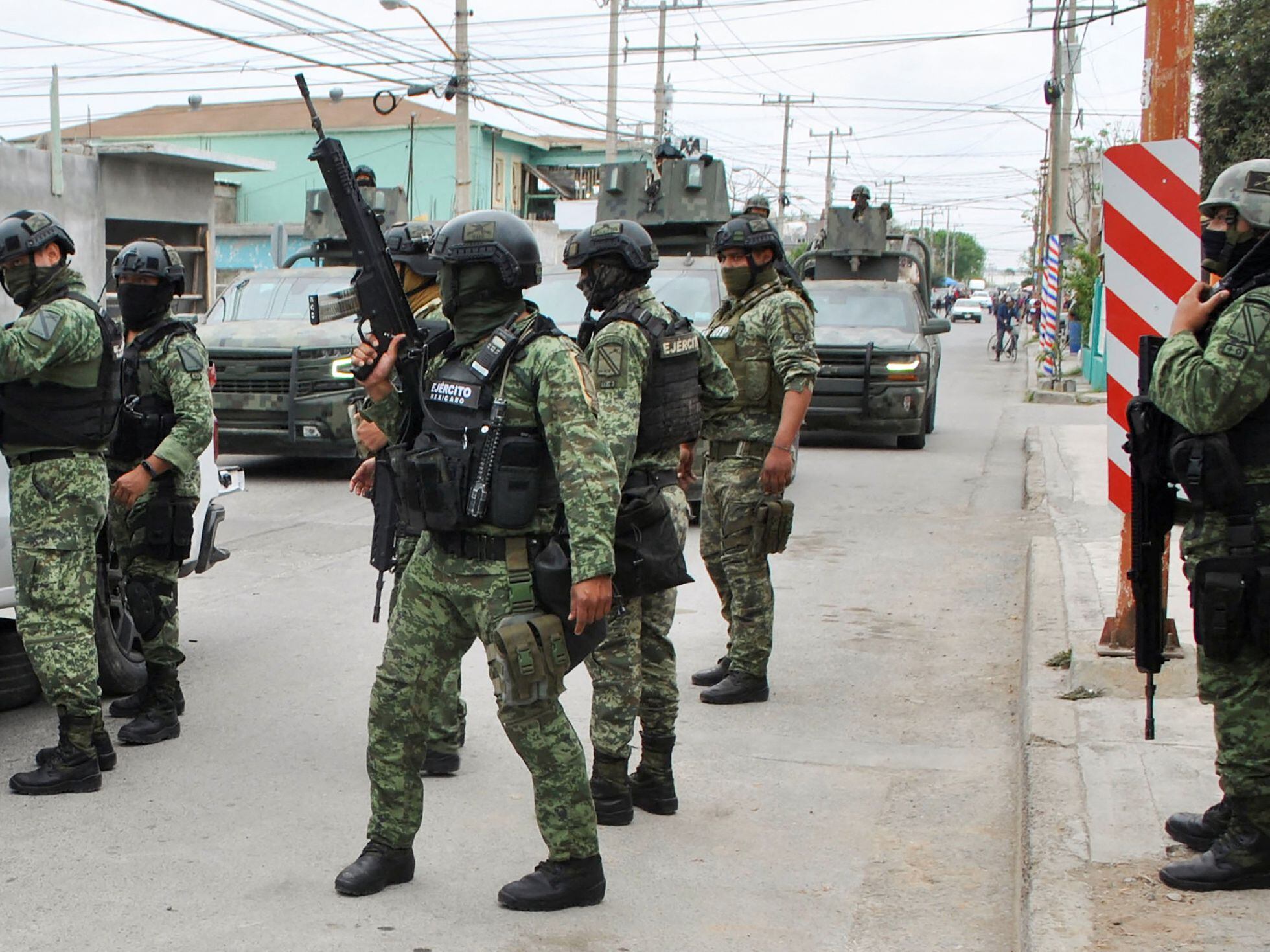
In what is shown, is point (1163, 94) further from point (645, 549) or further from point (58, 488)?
point (58, 488)

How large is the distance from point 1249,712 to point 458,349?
91.2 inches

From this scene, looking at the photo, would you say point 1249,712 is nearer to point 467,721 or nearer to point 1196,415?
point 1196,415

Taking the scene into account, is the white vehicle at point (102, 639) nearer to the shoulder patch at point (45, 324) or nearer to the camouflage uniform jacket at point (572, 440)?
the shoulder patch at point (45, 324)

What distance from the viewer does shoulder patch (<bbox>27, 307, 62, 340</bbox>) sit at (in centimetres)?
466

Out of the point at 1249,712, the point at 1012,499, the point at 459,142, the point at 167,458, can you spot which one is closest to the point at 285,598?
the point at 167,458

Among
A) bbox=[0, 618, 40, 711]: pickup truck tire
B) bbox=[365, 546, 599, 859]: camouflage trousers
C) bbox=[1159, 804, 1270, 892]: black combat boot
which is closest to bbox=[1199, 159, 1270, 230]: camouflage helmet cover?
bbox=[1159, 804, 1270, 892]: black combat boot

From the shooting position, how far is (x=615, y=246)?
4.68m

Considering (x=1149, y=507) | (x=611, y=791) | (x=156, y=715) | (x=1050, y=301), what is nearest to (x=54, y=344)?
(x=156, y=715)

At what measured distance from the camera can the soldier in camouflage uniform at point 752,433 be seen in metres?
5.95

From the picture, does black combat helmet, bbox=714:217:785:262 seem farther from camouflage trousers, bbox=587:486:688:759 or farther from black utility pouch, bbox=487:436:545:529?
black utility pouch, bbox=487:436:545:529

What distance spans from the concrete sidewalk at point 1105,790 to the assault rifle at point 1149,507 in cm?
39

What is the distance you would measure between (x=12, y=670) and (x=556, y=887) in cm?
290

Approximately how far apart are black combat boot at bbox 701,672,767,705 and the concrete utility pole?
28.1 m

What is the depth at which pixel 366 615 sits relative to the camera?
769 cm
